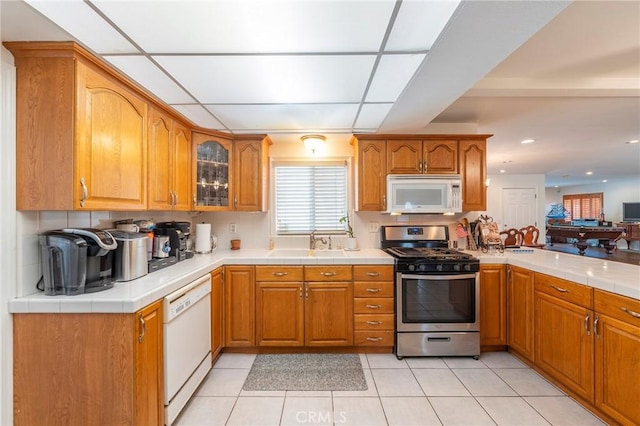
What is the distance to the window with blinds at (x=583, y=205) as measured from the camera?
36.6ft

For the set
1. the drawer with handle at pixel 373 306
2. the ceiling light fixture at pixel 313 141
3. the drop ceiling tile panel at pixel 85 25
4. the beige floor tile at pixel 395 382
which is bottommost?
the beige floor tile at pixel 395 382

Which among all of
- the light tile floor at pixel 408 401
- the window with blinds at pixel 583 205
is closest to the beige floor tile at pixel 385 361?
the light tile floor at pixel 408 401

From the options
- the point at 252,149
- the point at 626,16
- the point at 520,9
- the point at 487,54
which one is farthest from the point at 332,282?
the point at 626,16

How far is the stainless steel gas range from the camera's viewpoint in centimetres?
254

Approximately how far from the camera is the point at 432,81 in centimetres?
184

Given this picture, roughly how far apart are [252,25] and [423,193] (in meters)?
2.25

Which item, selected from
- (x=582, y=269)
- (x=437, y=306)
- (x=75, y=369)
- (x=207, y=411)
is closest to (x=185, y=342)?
(x=207, y=411)

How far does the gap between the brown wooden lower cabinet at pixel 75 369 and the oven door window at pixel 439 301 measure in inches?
83.3

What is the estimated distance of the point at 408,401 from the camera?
197cm

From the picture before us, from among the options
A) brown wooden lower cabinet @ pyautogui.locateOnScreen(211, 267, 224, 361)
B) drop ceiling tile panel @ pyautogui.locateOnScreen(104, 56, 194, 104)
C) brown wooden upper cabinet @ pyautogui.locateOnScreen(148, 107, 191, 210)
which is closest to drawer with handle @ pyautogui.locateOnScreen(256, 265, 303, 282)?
brown wooden lower cabinet @ pyautogui.locateOnScreen(211, 267, 224, 361)

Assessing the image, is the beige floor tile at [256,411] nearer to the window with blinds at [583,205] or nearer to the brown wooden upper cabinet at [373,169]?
the brown wooden upper cabinet at [373,169]

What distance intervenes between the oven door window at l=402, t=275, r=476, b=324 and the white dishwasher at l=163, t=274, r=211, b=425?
1.73m

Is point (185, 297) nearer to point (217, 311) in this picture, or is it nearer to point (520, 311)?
point (217, 311)

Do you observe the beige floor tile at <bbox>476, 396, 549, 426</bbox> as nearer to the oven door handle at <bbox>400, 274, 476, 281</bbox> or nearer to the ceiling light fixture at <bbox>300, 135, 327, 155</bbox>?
the oven door handle at <bbox>400, 274, 476, 281</bbox>
